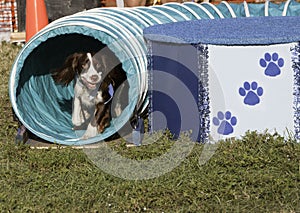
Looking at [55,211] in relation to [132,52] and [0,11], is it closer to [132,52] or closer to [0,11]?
[132,52]

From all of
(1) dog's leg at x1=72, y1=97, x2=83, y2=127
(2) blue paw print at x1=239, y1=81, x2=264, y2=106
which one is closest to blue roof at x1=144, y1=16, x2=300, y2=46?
(2) blue paw print at x1=239, y1=81, x2=264, y2=106

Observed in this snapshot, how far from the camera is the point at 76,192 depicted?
185 inches

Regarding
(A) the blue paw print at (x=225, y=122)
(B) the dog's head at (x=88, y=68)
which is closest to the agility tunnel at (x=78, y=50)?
(B) the dog's head at (x=88, y=68)

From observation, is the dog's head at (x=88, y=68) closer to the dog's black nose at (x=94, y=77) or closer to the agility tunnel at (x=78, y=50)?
the dog's black nose at (x=94, y=77)

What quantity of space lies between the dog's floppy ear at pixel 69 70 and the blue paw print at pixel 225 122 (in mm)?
1351

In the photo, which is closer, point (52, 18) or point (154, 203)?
point (154, 203)

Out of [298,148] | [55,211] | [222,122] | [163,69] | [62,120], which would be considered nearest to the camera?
[55,211]

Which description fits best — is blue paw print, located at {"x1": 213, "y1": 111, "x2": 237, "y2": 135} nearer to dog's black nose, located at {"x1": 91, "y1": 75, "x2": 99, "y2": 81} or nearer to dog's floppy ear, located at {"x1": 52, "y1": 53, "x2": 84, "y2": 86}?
dog's black nose, located at {"x1": 91, "y1": 75, "x2": 99, "y2": 81}

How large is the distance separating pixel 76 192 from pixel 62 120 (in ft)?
7.03

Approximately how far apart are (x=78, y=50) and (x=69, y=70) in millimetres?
1266

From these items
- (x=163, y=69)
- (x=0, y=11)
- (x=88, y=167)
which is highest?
(x=163, y=69)

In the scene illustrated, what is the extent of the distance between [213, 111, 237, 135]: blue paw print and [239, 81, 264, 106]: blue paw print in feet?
0.59

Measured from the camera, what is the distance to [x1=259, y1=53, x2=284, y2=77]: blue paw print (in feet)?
17.6

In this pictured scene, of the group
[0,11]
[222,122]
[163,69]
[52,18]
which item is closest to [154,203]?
[222,122]
